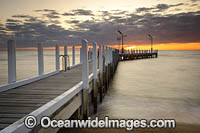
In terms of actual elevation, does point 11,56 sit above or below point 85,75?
above

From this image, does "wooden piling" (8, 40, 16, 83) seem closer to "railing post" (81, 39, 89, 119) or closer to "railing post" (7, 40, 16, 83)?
"railing post" (7, 40, 16, 83)

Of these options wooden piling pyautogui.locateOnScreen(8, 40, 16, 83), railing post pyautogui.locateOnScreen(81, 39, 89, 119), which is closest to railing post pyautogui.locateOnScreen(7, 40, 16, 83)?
wooden piling pyautogui.locateOnScreen(8, 40, 16, 83)

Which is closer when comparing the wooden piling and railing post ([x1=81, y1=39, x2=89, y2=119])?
railing post ([x1=81, y1=39, x2=89, y2=119])

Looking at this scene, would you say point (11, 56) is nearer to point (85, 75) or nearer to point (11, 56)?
point (11, 56)

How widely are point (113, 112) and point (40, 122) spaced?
16.3ft

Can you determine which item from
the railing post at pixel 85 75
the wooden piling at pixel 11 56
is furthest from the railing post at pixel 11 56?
the railing post at pixel 85 75

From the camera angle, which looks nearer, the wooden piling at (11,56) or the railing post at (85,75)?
the railing post at (85,75)

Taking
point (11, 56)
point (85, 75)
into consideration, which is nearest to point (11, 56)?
point (11, 56)

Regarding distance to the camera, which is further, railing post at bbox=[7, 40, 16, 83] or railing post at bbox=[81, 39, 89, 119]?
railing post at bbox=[7, 40, 16, 83]

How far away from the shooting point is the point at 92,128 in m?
4.71

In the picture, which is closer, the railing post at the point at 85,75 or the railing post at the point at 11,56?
the railing post at the point at 85,75

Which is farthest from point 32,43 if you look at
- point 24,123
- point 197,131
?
point 197,131

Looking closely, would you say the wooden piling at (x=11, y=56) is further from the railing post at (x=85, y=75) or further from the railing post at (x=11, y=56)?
the railing post at (x=85, y=75)

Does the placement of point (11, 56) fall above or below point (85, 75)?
above
